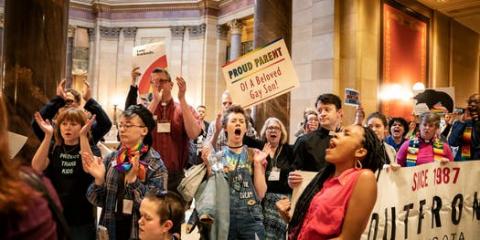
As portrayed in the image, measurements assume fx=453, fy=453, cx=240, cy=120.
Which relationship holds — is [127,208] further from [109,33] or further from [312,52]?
[109,33]

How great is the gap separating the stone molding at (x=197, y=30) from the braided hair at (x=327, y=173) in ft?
61.1

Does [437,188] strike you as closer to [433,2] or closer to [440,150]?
[440,150]

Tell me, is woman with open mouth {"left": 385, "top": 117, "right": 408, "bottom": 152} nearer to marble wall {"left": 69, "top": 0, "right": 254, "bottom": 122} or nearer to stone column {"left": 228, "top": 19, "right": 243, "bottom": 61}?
stone column {"left": 228, "top": 19, "right": 243, "bottom": 61}

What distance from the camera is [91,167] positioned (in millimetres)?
3227

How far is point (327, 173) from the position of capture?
287 centimetres

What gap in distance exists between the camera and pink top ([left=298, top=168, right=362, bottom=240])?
2428 millimetres

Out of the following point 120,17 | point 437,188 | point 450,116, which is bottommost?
point 437,188

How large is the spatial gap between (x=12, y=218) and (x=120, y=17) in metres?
22.3

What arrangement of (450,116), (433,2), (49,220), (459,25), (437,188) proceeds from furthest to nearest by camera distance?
1. (459,25)
2. (433,2)
3. (450,116)
4. (437,188)
5. (49,220)

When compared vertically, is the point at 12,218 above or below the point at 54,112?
below

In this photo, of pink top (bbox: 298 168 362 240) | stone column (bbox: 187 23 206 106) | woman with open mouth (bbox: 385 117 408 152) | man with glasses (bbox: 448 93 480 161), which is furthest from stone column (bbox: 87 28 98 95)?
pink top (bbox: 298 168 362 240)

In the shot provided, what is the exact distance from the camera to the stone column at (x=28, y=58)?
526cm

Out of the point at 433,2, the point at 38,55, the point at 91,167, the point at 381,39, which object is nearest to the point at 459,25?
the point at 433,2

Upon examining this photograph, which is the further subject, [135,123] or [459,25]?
[459,25]
